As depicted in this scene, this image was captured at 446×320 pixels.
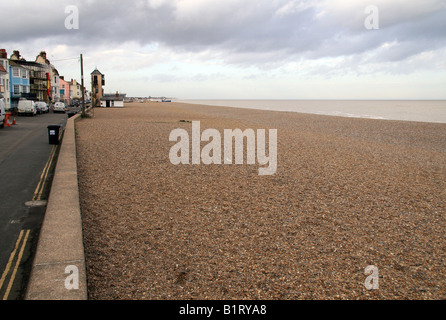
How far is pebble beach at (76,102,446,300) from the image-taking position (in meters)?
4.43

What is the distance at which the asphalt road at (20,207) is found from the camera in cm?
461

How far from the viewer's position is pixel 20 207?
7344mm

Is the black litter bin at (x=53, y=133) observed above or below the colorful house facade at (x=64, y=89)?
below

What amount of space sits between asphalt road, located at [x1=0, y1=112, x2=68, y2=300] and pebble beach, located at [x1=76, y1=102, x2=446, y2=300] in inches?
35.1

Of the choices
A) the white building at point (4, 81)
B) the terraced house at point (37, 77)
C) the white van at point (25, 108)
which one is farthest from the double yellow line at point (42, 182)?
the terraced house at point (37, 77)

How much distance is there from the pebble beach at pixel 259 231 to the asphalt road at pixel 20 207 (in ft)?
2.93

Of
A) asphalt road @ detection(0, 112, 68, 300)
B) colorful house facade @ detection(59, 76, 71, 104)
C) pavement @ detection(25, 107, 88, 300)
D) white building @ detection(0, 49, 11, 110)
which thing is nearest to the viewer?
pavement @ detection(25, 107, 88, 300)

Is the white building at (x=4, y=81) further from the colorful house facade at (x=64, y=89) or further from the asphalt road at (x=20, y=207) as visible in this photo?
the colorful house facade at (x=64, y=89)

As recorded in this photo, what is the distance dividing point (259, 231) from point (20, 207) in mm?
5224

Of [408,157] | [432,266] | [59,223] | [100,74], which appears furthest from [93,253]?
[100,74]

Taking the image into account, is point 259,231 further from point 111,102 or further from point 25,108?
point 111,102

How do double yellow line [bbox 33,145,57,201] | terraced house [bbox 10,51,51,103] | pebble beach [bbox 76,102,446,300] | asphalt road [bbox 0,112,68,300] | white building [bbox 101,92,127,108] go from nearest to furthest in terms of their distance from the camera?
pebble beach [bbox 76,102,446,300]
asphalt road [bbox 0,112,68,300]
double yellow line [bbox 33,145,57,201]
white building [bbox 101,92,127,108]
terraced house [bbox 10,51,51,103]

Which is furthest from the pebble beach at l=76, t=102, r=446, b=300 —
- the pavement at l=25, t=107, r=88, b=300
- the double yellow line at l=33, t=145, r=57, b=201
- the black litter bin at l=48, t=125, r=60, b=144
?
the black litter bin at l=48, t=125, r=60, b=144

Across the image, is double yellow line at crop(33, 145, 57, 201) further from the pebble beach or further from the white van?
the white van
